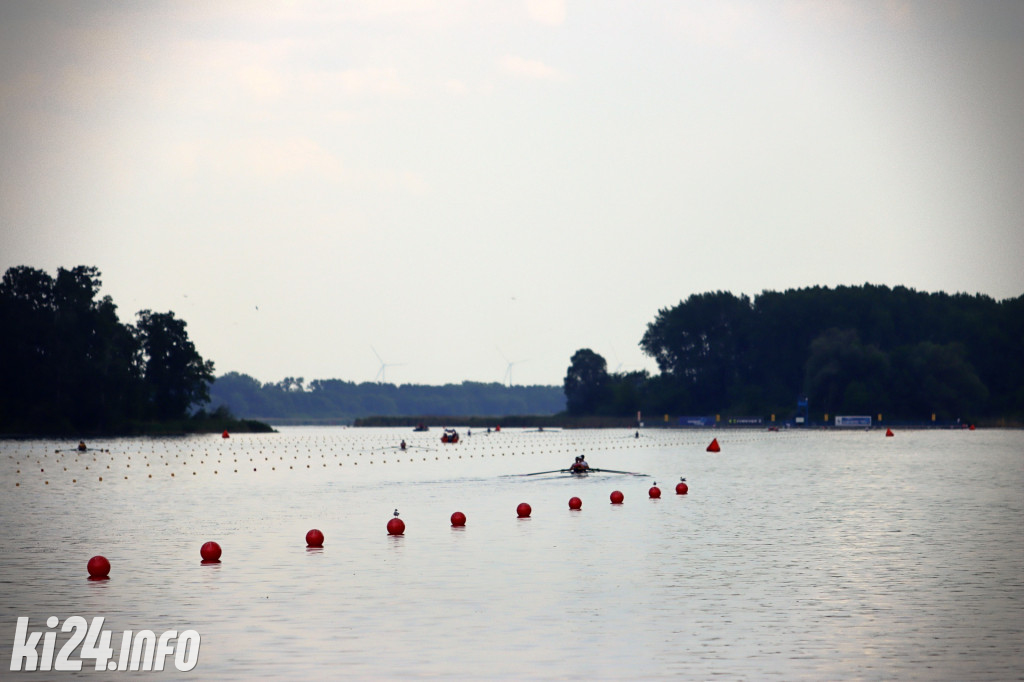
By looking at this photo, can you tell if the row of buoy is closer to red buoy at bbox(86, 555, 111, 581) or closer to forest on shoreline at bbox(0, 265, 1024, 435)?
red buoy at bbox(86, 555, 111, 581)

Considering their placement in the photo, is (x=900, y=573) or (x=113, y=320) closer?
(x=900, y=573)

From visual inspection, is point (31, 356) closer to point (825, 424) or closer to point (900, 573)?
point (825, 424)

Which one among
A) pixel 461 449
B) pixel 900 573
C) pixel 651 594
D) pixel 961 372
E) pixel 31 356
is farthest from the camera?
pixel 961 372

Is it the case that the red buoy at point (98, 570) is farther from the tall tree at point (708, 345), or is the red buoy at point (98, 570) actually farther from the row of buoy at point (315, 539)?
the tall tree at point (708, 345)

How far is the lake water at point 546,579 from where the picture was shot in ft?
51.5

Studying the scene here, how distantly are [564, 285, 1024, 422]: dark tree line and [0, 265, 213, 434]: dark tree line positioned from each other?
87399 millimetres

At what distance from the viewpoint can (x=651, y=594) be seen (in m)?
21.0

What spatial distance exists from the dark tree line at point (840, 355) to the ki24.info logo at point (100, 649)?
148 meters

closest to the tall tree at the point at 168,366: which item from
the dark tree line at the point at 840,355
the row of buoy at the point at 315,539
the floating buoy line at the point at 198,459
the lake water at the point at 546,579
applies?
the floating buoy line at the point at 198,459

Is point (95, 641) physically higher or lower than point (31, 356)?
lower

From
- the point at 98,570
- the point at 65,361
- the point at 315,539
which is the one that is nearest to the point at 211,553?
the point at 98,570

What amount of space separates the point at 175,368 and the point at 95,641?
14509 centimetres

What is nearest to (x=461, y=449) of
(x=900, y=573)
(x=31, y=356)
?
(x=31, y=356)

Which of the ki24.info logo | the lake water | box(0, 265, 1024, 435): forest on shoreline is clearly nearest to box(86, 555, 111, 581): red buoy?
the lake water
